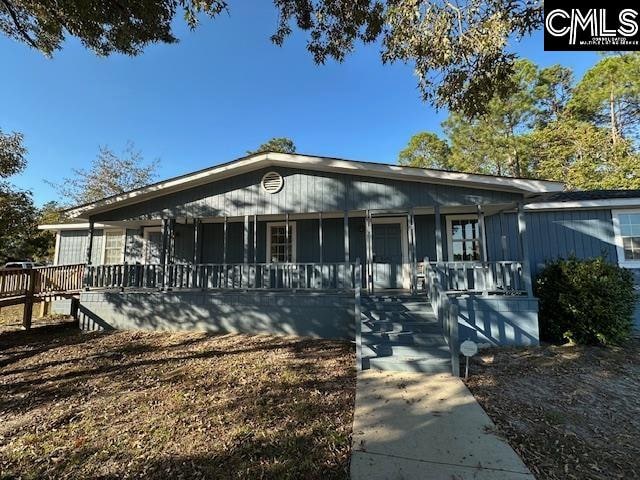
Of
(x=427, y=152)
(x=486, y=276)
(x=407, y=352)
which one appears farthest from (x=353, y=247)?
(x=427, y=152)

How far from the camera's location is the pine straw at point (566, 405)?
288 centimetres

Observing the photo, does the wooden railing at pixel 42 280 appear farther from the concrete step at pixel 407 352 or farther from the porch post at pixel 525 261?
the porch post at pixel 525 261

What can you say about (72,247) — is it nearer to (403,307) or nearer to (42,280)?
(42,280)

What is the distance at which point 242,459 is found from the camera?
2.92m

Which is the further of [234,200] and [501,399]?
[234,200]

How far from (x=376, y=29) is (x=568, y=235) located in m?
7.39

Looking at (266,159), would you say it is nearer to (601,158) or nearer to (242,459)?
(242,459)

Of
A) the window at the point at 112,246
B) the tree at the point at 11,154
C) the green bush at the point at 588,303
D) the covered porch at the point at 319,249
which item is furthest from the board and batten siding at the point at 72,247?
the green bush at the point at 588,303

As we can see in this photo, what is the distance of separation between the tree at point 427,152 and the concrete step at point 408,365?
21777 mm

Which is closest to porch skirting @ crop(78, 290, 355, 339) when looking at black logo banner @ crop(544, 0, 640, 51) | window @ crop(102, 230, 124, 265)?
window @ crop(102, 230, 124, 265)

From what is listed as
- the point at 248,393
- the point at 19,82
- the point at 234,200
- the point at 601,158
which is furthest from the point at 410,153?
the point at 248,393

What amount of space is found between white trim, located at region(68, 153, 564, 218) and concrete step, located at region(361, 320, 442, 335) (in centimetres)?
342

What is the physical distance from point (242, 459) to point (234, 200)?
6.87 metres

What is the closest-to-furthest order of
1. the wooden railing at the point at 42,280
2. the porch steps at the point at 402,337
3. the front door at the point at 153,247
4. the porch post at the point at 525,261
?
1. the porch steps at the point at 402,337
2. the porch post at the point at 525,261
3. the wooden railing at the point at 42,280
4. the front door at the point at 153,247
